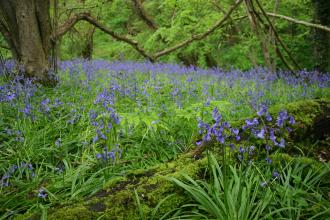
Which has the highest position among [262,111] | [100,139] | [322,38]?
[322,38]

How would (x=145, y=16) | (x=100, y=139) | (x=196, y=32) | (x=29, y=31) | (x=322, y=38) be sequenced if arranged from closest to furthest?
1. (x=100, y=139)
2. (x=29, y=31)
3. (x=322, y=38)
4. (x=196, y=32)
5. (x=145, y=16)

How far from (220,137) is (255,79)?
5373 mm

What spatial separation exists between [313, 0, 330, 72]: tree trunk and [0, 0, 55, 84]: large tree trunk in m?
5.56

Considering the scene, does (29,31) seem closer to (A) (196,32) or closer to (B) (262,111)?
(B) (262,111)

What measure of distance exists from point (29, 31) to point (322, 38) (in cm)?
604

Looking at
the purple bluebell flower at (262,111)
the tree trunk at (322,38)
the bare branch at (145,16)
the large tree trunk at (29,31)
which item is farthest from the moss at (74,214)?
the bare branch at (145,16)

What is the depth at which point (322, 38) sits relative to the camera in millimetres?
7219

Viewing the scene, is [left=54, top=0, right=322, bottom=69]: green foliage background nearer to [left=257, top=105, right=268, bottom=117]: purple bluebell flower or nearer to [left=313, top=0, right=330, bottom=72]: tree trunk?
[left=313, top=0, right=330, bottom=72]: tree trunk

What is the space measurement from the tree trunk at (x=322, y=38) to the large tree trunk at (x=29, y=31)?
5.56 metres

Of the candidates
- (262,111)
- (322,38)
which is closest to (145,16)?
(322,38)

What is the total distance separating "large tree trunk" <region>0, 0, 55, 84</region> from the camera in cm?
610

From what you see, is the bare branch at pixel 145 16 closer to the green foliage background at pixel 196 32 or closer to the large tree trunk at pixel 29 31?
the green foliage background at pixel 196 32

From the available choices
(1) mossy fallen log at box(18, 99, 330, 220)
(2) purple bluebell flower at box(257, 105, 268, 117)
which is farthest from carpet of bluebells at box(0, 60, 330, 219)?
(1) mossy fallen log at box(18, 99, 330, 220)

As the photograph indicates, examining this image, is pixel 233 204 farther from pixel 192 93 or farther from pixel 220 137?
pixel 192 93
